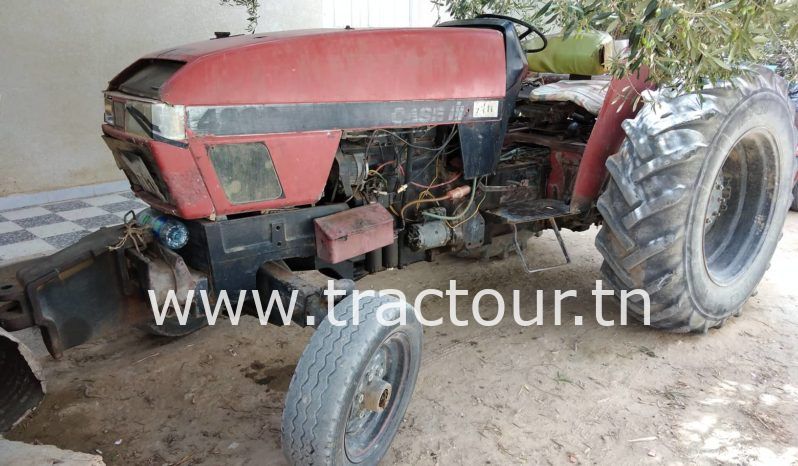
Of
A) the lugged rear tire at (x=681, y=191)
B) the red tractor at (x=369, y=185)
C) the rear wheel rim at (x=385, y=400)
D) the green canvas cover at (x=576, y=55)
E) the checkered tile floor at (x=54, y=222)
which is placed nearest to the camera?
the red tractor at (x=369, y=185)

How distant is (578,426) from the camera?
2381mm

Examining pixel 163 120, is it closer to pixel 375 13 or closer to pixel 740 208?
pixel 740 208

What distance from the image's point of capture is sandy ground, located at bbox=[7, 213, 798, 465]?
7.37 ft

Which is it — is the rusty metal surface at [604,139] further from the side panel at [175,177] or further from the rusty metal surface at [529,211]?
the side panel at [175,177]

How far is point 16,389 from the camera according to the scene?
7.12ft

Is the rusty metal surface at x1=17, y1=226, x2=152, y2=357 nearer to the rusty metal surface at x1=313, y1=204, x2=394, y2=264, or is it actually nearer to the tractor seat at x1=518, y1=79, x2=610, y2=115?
the rusty metal surface at x1=313, y1=204, x2=394, y2=264

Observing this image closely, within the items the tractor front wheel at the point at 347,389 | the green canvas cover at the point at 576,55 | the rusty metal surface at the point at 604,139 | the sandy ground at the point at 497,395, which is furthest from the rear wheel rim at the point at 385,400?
the green canvas cover at the point at 576,55

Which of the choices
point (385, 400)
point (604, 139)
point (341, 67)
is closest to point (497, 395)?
point (385, 400)

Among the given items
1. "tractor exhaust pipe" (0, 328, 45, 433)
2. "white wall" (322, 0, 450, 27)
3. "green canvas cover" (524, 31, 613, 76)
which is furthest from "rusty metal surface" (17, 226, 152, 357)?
"white wall" (322, 0, 450, 27)

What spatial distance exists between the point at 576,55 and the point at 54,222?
3.93 m

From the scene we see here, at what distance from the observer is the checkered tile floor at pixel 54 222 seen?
405 cm

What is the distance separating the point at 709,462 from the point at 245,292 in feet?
5.92

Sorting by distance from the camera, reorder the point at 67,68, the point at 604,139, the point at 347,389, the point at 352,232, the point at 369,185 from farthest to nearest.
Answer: the point at 67,68 < the point at 604,139 < the point at 369,185 < the point at 352,232 < the point at 347,389

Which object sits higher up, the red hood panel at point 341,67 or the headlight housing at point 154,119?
the red hood panel at point 341,67
